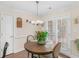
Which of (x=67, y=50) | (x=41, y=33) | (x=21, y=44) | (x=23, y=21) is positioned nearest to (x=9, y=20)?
(x=23, y=21)

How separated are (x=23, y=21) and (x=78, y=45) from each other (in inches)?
109

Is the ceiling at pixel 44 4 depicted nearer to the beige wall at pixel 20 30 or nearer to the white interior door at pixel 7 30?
the beige wall at pixel 20 30

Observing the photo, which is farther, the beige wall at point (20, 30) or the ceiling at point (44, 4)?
the beige wall at point (20, 30)

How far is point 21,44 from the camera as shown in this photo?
15.4 feet

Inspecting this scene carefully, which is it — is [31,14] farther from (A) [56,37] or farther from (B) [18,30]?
(A) [56,37]

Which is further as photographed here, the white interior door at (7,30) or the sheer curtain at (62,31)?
the sheer curtain at (62,31)

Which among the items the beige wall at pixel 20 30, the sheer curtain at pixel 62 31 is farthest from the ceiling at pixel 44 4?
the sheer curtain at pixel 62 31

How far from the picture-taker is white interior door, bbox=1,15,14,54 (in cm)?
367

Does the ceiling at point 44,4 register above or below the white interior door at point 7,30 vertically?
above

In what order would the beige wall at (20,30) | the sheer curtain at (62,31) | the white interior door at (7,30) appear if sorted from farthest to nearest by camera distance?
the beige wall at (20,30)
the sheer curtain at (62,31)
the white interior door at (7,30)

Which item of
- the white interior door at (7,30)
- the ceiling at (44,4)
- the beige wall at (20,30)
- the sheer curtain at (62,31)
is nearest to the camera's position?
the ceiling at (44,4)

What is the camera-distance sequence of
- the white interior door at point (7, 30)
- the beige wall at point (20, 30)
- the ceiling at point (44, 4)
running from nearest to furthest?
the ceiling at point (44, 4), the white interior door at point (7, 30), the beige wall at point (20, 30)

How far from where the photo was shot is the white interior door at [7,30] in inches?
145

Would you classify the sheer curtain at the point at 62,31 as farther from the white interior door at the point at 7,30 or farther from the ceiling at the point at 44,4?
the white interior door at the point at 7,30
